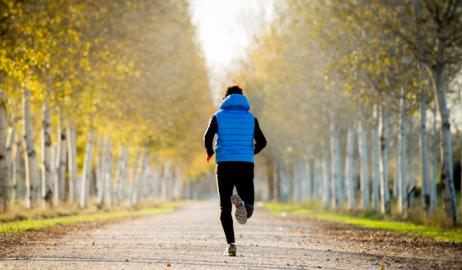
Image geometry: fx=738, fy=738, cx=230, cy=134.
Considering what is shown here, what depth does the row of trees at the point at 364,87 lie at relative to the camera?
1892 cm

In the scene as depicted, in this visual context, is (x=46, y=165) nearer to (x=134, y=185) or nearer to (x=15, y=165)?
(x=15, y=165)

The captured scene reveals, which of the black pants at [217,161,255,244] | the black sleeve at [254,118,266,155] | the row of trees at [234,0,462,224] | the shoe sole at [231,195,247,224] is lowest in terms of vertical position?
the shoe sole at [231,195,247,224]

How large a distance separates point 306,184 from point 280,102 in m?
14.4

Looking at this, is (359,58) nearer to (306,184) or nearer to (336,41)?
(336,41)

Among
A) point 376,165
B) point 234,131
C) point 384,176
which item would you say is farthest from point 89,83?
point 234,131

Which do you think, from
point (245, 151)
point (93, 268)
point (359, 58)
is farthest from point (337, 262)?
point (359, 58)

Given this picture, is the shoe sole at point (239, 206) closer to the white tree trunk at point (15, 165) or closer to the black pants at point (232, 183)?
the black pants at point (232, 183)

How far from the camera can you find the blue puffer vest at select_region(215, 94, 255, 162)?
10.5 metres

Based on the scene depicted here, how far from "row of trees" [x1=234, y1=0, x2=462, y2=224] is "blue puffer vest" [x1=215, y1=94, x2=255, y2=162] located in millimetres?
8927

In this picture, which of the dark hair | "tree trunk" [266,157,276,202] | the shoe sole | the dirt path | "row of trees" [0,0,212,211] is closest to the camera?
the dirt path

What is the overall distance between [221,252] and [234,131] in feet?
6.49

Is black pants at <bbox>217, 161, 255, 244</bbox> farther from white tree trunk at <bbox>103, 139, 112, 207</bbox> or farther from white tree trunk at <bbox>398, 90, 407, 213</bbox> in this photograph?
white tree trunk at <bbox>103, 139, 112, 207</bbox>

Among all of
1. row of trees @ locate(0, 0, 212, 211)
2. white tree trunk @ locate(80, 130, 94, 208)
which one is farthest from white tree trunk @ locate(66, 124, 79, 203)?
white tree trunk @ locate(80, 130, 94, 208)

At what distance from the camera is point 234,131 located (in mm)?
10656
